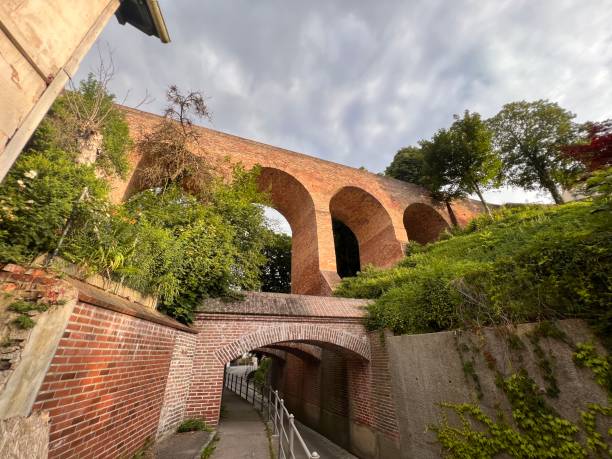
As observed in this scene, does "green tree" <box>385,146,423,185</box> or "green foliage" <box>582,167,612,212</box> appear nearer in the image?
"green foliage" <box>582,167,612,212</box>

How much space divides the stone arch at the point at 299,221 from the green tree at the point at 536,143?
44.3 feet

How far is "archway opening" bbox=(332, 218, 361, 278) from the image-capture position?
21.2 metres

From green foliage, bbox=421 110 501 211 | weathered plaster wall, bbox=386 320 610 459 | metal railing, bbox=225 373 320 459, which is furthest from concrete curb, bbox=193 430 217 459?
green foliage, bbox=421 110 501 211

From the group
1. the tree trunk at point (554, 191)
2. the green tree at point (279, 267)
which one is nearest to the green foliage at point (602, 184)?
the tree trunk at point (554, 191)

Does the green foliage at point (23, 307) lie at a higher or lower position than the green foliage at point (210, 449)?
higher

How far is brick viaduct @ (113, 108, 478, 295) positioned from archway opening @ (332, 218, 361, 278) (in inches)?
174

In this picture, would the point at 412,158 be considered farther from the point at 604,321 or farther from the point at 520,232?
the point at 604,321

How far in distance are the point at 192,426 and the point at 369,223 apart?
13210 mm

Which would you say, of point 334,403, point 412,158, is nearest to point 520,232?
point 334,403

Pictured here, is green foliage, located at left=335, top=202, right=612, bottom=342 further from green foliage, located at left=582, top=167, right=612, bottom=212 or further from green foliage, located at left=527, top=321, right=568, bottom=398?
green foliage, located at left=582, top=167, right=612, bottom=212

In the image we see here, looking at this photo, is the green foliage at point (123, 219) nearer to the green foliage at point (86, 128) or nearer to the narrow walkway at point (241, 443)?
the green foliage at point (86, 128)

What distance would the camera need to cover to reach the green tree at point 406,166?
21.6 meters

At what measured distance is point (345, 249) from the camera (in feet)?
70.3

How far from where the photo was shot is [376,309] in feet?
23.6
